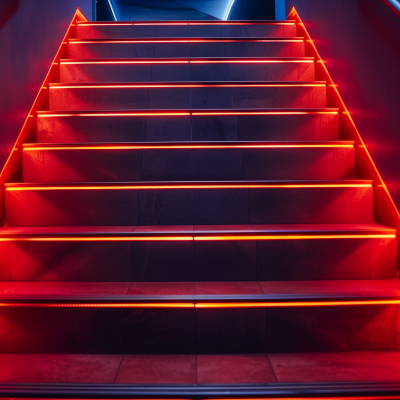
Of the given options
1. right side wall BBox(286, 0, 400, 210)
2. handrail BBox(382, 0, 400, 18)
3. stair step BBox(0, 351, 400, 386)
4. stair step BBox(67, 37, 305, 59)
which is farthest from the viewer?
stair step BBox(67, 37, 305, 59)

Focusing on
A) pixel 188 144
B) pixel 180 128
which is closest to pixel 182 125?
pixel 180 128

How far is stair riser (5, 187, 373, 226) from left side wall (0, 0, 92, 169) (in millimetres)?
362

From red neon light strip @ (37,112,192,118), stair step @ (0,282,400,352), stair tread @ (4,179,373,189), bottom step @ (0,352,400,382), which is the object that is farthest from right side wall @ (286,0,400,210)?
red neon light strip @ (37,112,192,118)

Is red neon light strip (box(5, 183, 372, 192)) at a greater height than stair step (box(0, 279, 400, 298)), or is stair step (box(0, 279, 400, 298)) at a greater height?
red neon light strip (box(5, 183, 372, 192))

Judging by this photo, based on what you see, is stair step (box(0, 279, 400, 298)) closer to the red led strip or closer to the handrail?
the red led strip

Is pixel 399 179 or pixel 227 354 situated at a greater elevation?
pixel 399 179

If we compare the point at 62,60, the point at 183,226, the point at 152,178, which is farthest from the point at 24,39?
the point at 183,226

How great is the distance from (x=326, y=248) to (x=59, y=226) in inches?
52.8

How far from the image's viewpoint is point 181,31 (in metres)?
3.22

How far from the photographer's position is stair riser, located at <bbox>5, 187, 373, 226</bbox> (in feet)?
5.90

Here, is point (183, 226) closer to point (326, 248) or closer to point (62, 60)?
point (326, 248)

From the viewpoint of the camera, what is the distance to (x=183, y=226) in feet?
5.86

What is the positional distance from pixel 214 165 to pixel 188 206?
34cm

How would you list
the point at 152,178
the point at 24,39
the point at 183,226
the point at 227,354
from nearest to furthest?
the point at 227,354 < the point at 183,226 < the point at 152,178 < the point at 24,39
